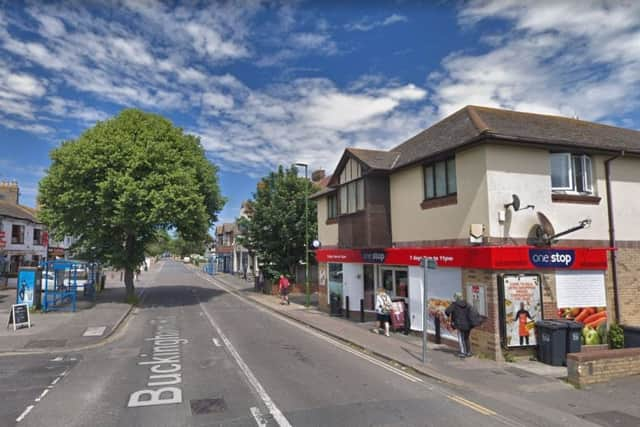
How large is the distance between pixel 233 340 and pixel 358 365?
486 cm

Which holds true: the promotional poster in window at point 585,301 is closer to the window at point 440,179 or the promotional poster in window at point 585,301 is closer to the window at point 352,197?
the window at point 440,179

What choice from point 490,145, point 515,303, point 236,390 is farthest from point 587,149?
point 236,390

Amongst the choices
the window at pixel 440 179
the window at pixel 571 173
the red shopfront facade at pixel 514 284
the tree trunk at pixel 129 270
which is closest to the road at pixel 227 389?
the red shopfront facade at pixel 514 284

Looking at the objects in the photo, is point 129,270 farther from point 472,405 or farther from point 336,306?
point 472,405

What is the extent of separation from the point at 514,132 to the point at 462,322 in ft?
18.3

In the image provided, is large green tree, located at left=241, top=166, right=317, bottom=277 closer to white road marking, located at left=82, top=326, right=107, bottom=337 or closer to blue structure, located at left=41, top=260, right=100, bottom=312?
blue structure, located at left=41, top=260, right=100, bottom=312

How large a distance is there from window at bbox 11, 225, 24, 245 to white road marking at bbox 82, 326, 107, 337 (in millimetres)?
29658

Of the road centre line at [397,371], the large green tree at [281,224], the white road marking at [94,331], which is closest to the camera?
the road centre line at [397,371]

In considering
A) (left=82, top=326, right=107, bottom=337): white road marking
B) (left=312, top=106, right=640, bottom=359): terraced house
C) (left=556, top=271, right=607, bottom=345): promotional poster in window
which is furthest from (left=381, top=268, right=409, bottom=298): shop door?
(left=82, top=326, right=107, bottom=337): white road marking

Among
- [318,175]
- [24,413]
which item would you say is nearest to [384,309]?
[24,413]

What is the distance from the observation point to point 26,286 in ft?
64.3

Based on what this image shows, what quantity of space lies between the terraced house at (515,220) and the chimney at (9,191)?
146ft

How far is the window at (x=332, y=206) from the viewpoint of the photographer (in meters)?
21.6

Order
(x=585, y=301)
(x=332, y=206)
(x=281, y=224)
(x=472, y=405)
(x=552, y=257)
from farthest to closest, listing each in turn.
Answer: (x=281, y=224)
(x=332, y=206)
(x=585, y=301)
(x=552, y=257)
(x=472, y=405)
